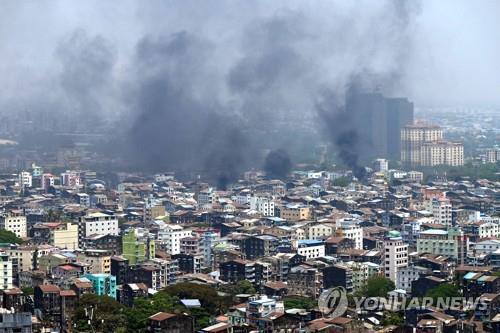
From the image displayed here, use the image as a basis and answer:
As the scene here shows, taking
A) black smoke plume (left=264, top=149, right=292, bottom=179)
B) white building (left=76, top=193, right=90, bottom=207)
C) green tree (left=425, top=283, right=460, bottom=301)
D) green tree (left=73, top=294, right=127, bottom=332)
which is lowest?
green tree (left=73, top=294, right=127, bottom=332)

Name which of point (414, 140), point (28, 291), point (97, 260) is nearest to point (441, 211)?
point (97, 260)

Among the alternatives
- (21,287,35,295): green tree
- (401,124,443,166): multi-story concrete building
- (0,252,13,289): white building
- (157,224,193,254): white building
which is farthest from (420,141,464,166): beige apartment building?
(21,287,35,295): green tree

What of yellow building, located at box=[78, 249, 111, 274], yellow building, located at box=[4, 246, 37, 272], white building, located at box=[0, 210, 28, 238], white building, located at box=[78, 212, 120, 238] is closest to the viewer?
yellow building, located at box=[78, 249, 111, 274]

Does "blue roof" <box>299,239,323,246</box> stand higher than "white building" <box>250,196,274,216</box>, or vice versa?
"white building" <box>250,196,274,216</box>

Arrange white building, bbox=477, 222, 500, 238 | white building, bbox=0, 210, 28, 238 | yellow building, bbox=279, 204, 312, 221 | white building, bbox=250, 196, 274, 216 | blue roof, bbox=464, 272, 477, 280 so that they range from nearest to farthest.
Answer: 1. blue roof, bbox=464, 272, 477, 280
2. white building, bbox=477, 222, 500, 238
3. white building, bbox=0, 210, 28, 238
4. yellow building, bbox=279, 204, 312, 221
5. white building, bbox=250, 196, 274, 216

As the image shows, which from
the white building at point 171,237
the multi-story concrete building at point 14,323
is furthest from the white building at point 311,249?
the multi-story concrete building at point 14,323

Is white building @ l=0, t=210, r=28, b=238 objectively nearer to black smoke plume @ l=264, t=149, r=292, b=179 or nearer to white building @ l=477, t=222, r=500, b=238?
white building @ l=477, t=222, r=500, b=238
